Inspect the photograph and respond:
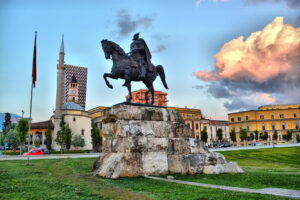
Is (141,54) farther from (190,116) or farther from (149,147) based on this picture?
(190,116)

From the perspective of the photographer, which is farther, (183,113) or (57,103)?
(183,113)

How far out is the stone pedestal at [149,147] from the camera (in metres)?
9.21

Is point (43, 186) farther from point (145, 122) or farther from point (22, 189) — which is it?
point (145, 122)

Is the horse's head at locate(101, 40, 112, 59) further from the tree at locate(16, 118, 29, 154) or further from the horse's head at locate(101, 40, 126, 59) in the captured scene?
the tree at locate(16, 118, 29, 154)

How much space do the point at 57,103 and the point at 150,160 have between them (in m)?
54.2

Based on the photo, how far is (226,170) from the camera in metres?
10.3

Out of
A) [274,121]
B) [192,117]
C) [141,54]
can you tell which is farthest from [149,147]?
[274,121]

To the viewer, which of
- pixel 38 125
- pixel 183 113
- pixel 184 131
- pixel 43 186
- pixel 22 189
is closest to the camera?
pixel 22 189

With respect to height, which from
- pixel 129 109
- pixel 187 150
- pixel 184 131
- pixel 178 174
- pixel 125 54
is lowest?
pixel 178 174

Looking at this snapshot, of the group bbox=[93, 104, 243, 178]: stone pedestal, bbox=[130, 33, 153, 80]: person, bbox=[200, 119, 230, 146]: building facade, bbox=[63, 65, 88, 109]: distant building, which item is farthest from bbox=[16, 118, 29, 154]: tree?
bbox=[63, 65, 88, 109]: distant building

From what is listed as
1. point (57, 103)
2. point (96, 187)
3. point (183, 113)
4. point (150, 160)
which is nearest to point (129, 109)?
point (150, 160)

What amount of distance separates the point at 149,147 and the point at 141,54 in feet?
15.6

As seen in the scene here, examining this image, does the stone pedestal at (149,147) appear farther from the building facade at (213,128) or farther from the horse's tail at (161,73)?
the building facade at (213,128)

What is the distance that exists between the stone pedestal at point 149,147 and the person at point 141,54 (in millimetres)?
2226
